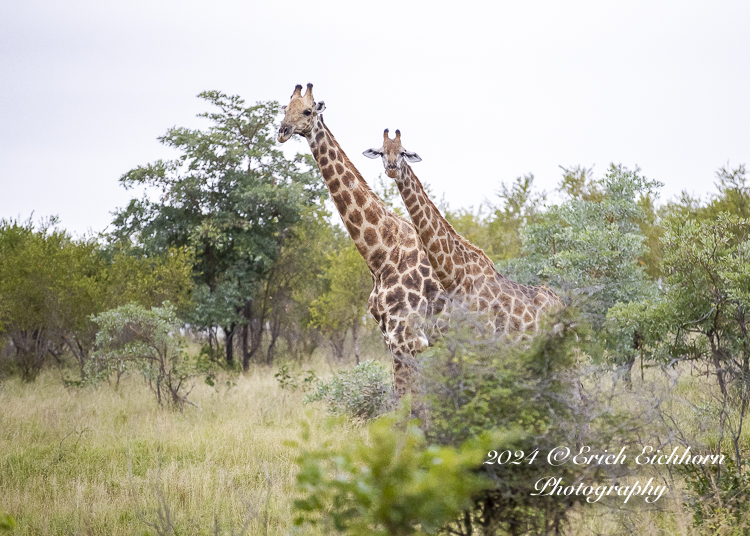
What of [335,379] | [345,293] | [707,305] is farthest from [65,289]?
[707,305]

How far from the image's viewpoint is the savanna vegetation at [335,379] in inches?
125

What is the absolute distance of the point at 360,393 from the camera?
28.1 feet

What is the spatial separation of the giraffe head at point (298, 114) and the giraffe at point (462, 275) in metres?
0.66

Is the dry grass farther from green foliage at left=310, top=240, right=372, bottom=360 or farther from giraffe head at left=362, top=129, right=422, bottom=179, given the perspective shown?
green foliage at left=310, top=240, right=372, bottom=360

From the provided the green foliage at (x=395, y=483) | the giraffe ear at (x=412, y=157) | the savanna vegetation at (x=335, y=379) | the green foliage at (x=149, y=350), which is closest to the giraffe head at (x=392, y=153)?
the giraffe ear at (x=412, y=157)

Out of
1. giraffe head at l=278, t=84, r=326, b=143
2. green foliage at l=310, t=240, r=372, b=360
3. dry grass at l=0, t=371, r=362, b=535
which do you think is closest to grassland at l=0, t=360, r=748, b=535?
dry grass at l=0, t=371, r=362, b=535

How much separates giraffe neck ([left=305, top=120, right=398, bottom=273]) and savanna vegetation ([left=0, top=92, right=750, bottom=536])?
5.89 feet

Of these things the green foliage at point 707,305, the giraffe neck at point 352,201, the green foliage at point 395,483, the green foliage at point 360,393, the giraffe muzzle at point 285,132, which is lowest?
the green foliage at point 360,393

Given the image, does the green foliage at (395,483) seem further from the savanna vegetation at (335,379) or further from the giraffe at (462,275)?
the giraffe at (462,275)

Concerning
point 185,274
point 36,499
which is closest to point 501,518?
point 36,499

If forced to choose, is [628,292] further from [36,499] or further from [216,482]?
[36,499]

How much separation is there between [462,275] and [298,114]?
2.42m

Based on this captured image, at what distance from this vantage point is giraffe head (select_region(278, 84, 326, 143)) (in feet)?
18.9

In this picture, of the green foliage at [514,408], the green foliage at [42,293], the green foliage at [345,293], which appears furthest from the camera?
the green foliage at [345,293]
